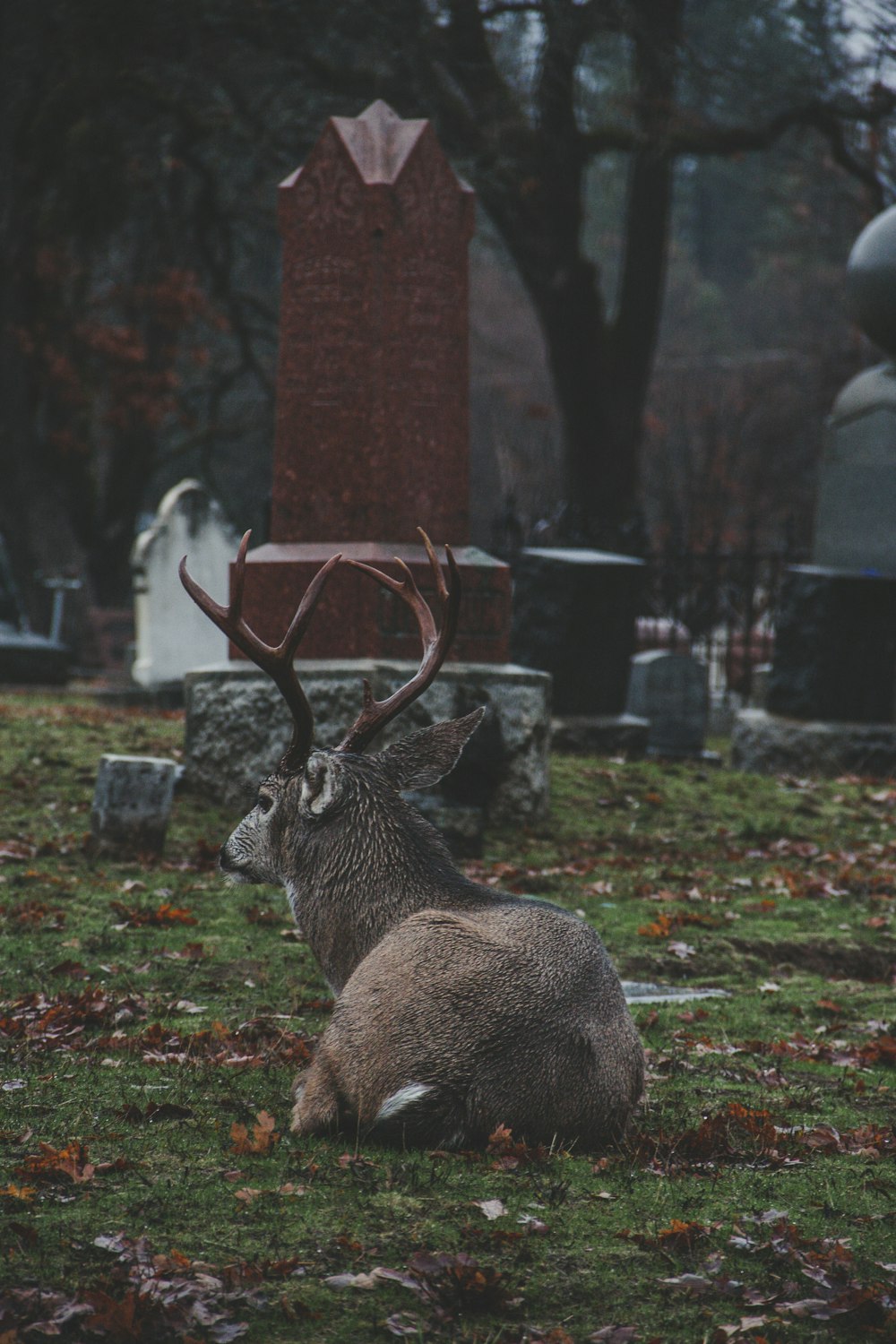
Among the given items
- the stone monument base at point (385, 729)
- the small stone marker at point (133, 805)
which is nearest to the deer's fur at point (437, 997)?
the small stone marker at point (133, 805)

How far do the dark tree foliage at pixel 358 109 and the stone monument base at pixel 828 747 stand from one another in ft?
12.8

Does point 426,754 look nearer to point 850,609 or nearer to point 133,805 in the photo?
point 133,805

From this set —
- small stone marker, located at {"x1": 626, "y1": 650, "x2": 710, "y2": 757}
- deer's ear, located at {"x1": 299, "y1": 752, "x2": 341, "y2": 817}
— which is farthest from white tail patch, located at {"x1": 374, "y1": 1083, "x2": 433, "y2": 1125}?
small stone marker, located at {"x1": 626, "y1": 650, "x2": 710, "y2": 757}

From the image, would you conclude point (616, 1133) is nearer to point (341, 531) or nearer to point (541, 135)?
point (341, 531)

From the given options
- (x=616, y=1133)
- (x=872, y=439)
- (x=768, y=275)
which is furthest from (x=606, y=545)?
(x=768, y=275)

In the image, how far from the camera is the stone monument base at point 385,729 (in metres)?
8.89

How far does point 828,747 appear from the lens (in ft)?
40.9

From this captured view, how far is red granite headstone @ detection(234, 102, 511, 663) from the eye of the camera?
9.16 metres

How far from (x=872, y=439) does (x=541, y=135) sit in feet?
26.0

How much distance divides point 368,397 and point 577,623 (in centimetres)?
365

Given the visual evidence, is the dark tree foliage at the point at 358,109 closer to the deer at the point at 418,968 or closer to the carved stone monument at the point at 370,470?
the carved stone monument at the point at 370,470

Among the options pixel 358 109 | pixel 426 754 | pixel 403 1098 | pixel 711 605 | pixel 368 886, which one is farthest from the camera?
pixel 358 109

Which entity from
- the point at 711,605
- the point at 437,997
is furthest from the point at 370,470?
the point at 711,605

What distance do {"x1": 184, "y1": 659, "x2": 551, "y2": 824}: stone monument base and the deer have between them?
364 centimetres
